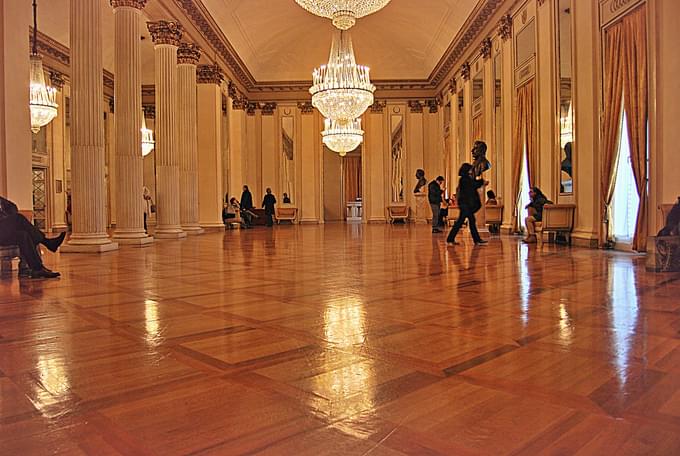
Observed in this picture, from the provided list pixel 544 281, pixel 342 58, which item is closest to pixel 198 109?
pixel 342 58

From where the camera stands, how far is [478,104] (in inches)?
589

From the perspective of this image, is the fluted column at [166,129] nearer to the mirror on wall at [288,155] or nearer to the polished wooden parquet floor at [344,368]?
the polished wooden parquet floor at [344,368]

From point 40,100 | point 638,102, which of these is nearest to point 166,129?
point 40,100

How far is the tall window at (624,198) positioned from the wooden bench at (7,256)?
747cm

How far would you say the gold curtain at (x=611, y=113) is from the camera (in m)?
7.31

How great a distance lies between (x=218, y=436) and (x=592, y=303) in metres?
2.76

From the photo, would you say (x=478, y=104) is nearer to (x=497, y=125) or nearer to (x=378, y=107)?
(x=497, y=125)

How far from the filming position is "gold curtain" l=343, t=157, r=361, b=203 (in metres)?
30.2

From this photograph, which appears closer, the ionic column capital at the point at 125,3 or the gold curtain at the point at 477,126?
the ionic column capital at the point at 125,3

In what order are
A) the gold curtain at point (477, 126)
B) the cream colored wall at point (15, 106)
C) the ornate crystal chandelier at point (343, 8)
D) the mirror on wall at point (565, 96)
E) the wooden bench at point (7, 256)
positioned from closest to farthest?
the wooden bench at point (7, 256) → the cream colored wall at point (15, 106) → the mirror on wall at point (565, 96) → the ornate crystal chandelier at point (343, 8) → the gold curtain at point (477, 126)

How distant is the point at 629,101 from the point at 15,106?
7746 millimetres

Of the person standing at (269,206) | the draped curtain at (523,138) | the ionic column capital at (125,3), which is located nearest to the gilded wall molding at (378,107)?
the person standing at (269,206)

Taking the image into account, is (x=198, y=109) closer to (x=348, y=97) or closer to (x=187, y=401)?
(x=348, y=97)

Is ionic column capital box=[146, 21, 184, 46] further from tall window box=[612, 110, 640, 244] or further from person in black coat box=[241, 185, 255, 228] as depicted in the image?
tall window box=[612, 110, 640, 244]
